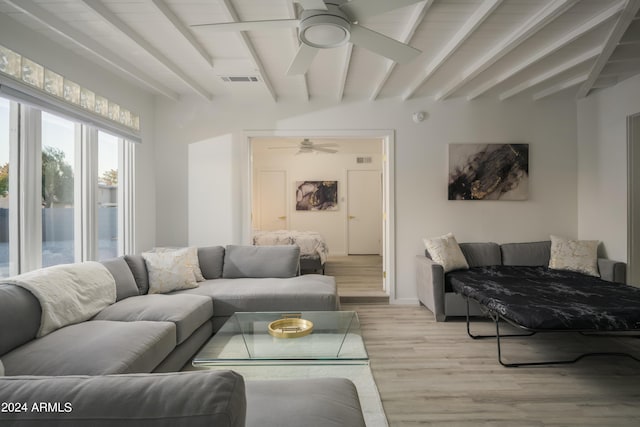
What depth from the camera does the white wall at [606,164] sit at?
3617 millimetres

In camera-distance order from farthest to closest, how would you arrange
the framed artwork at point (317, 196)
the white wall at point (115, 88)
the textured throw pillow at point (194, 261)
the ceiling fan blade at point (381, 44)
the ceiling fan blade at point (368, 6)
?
the framed artwork at point (317, 196), the textured throw pillow at point (194, 261), the white wall at point (115, 88), the ceiling fan blade at point (381, 44), the ceiling fan blade at point (368, 6)

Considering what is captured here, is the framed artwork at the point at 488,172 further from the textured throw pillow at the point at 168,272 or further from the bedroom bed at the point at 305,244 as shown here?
the textured throw pillow at the point at 168,272

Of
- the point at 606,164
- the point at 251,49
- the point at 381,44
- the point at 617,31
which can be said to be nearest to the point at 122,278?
the point at 251,49

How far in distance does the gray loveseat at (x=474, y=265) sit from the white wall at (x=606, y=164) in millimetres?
286

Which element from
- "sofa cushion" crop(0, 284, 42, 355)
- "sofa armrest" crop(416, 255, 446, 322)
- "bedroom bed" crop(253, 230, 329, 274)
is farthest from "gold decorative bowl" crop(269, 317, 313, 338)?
"bedroom bed" crop(253, 230, 329, 274)

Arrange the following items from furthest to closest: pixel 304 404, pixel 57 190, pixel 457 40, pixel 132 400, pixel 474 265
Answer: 1. pixel 474 265
2. pixel 57 190
3. pixel 457 40
4. pixel 304 404
5. pixel 132 400

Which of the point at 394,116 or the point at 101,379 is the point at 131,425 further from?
the point at 394,116

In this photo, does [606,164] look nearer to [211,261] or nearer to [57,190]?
[211,261]

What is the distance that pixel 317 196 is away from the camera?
813 centimetres

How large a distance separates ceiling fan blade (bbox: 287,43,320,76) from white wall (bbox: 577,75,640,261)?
3.47m

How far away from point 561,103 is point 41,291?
5.60 m

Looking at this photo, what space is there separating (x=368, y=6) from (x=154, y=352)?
2.33 m

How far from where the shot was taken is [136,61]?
325cm

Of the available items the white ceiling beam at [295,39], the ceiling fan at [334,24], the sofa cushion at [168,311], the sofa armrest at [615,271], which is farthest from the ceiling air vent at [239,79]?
the sofa armrest at [615,271]
